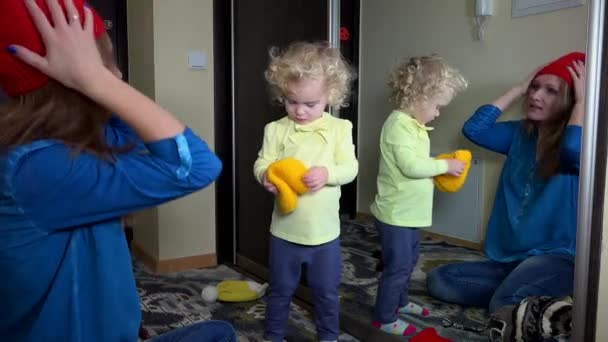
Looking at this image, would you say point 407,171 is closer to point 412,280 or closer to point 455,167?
point 455,167

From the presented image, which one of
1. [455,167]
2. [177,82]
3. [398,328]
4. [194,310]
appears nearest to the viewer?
[455,167]

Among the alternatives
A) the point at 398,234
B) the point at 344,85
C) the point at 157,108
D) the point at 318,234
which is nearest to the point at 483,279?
the point at 398,234

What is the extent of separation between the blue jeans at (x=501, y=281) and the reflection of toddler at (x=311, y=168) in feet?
1.43

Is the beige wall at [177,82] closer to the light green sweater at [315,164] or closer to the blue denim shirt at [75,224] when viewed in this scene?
the light green sweater at [315,164]

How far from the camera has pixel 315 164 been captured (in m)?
1.56

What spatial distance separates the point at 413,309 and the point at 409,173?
1.69ft

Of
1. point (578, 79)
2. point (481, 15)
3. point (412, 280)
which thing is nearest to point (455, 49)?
point (481, 15)

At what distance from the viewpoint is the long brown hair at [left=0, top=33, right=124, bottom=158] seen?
2.26 feet

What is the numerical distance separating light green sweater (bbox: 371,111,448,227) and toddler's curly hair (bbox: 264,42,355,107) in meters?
0.28

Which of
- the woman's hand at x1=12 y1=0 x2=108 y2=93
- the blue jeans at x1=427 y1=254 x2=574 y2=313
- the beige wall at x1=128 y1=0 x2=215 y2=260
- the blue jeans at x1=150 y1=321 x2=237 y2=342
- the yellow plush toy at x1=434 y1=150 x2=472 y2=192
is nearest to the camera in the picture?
the woman's hand at x1=12 y1=0 x2=108 y2=93

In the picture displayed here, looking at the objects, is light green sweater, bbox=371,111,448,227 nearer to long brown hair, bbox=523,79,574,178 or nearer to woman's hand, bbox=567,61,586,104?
long brown hair, bbox=523,79,574,178

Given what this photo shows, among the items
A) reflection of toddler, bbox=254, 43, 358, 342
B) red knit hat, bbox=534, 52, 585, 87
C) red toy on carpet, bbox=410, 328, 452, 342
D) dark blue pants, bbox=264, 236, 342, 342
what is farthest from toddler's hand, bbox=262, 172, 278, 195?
red knit hat, bbox=534, 52, 585, 87

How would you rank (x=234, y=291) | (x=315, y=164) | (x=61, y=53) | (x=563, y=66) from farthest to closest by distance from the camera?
(x=234, y=291)
(x=315, y=164)
(x=563, y=66)
(x=61, y=53)

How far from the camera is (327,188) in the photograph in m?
1.55
